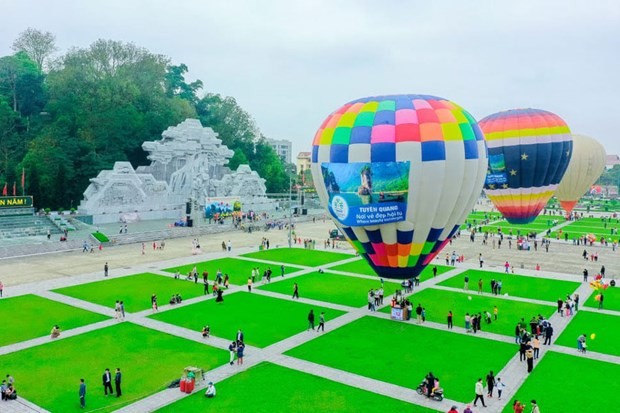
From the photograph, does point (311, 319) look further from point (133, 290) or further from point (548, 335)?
point (133, 290)

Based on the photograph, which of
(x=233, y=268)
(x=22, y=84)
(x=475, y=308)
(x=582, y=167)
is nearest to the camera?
(x=475, y=308)

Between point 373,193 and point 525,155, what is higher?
point 525,155

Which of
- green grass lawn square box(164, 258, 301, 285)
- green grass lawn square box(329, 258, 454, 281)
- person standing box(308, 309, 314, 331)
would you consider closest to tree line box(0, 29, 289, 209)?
green grass lawn square box(164, 258, 301, 285)

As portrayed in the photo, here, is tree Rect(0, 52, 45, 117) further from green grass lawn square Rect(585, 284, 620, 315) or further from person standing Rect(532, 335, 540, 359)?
person standing Rect(532, 335, 540, 359)

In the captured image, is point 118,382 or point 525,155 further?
point 525,155

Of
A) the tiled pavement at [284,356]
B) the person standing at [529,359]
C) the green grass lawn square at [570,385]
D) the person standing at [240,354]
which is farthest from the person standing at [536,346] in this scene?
the person standing at [240,354]

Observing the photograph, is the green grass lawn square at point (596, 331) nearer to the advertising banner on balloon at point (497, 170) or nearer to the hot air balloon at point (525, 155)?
the hot air balloon at point (525, 155)

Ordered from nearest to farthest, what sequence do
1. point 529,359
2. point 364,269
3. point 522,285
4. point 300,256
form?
1. point 529,359
2. point 522,285
3. point 364,269
4. point 300,256

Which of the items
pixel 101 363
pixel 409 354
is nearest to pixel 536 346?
pixel 409 354
